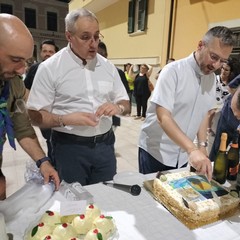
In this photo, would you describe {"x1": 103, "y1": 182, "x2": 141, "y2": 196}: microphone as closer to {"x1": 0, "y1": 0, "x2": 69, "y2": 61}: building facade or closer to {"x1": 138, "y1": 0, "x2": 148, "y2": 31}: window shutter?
{"x1": 138, "y1": 0, "x2": 148, "y2": 31}: window shutter

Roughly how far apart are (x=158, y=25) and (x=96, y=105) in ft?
17.5

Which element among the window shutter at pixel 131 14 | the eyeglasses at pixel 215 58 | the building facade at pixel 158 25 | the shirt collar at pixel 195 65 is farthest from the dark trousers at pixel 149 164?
the window shutter at pixel 131 14

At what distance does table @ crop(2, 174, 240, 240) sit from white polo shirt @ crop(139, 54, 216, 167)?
0.51 metres

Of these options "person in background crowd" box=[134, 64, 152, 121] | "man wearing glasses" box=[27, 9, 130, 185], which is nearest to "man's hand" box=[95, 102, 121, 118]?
"man wearing glasses" box=[27, 9, 130, 185]

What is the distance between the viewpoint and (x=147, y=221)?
989 mm

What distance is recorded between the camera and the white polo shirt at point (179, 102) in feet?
4.83

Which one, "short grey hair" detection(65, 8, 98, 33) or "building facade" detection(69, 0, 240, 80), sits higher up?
"building facade" detection(69, 0, 240, 80)

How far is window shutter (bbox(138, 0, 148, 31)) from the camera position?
6.67 metres

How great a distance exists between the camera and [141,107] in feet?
22.0

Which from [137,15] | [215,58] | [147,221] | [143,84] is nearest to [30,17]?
[137,15]

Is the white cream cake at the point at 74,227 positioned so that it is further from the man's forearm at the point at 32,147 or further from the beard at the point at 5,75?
the beard at the point at 5,75

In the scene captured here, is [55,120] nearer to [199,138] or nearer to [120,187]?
[120,187]

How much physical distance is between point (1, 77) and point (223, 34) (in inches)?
40.8

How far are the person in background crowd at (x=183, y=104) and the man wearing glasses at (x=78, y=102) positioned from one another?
0.24 metres
